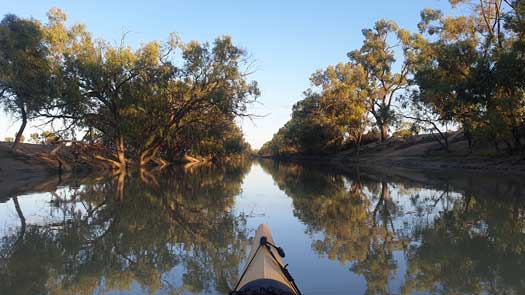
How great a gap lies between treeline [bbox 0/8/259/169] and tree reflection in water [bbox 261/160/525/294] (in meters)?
20.5

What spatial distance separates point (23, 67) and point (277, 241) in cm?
2418

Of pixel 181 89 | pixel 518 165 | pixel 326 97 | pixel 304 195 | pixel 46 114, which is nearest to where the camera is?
pixel 304 195

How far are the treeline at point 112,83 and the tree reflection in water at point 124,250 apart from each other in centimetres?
1717

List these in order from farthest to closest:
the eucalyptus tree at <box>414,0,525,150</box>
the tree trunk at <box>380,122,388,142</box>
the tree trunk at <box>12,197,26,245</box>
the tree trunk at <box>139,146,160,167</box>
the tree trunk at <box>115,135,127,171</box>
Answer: the tree trunk at <box>380,122,388,142</box>
the tree trunk at <box>139,146,160,167</box>
the tree trunk at <box>115,135,127,171</box>
the eucalyptus tree at <box>414,0,525,150</box>
the tree trunk at <box>12,197,26,245</box>

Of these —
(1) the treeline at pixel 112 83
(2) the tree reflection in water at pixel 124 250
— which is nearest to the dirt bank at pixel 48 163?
(1) the treeline at pixel 112 83

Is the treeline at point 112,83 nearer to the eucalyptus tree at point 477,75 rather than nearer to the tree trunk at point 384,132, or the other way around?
the eucalyptus tree at point 477,75

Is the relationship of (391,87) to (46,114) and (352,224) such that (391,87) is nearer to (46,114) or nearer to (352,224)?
(46,114)

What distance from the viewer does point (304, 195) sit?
15.0 metres

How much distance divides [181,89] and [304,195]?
21393 mm

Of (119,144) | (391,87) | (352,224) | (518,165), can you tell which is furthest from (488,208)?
(391,87)

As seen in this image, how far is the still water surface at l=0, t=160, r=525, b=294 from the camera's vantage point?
5.05 meters

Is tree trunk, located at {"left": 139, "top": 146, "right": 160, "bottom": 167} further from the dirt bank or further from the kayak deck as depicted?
the kayak deck

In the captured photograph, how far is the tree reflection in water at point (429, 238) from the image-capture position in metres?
5.07

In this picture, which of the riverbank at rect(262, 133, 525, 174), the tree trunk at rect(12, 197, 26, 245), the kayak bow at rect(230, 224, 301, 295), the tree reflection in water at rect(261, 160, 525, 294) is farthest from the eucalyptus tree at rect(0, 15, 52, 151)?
the riverbank at rect(262, 133, 525, 174)
